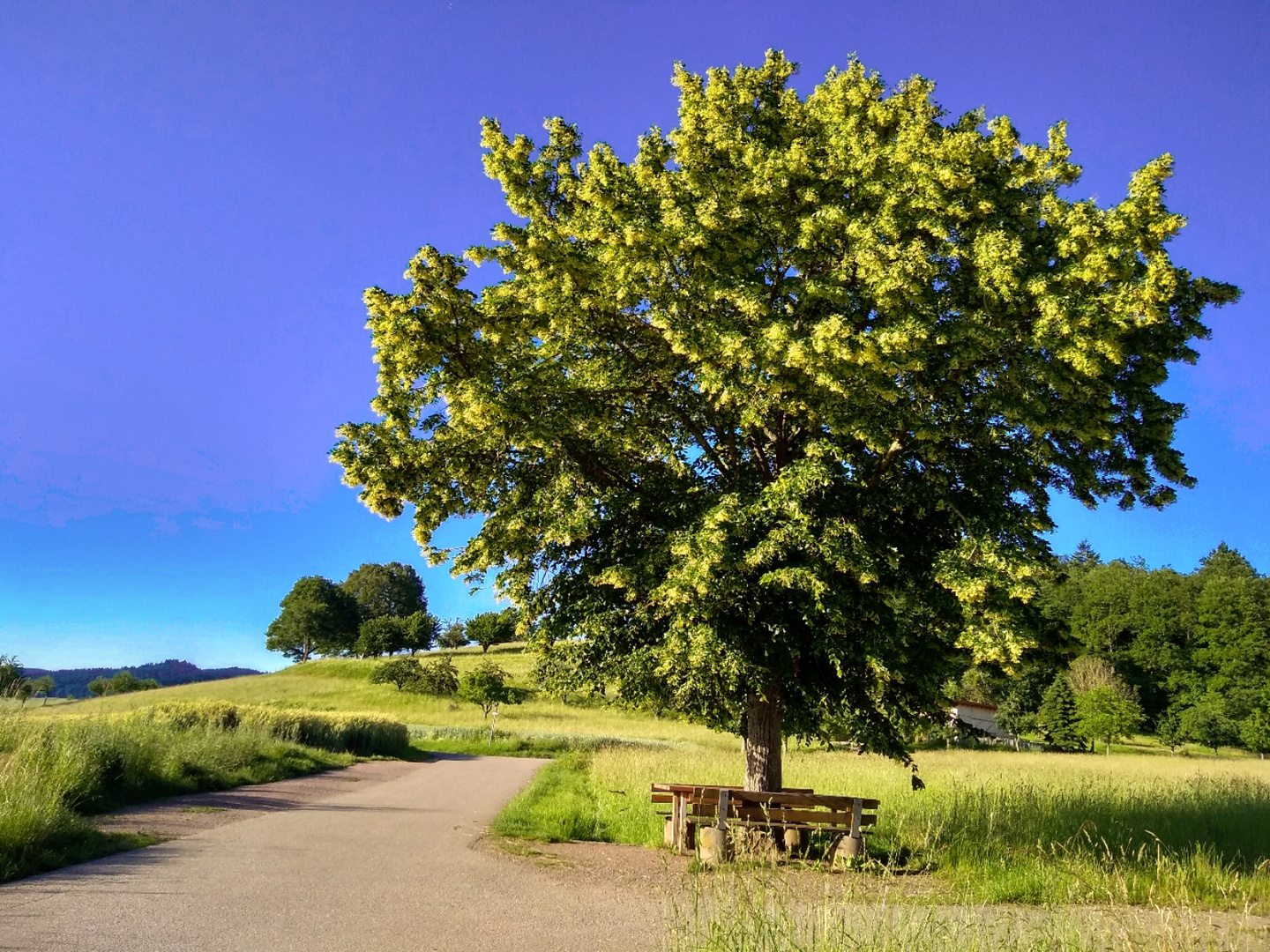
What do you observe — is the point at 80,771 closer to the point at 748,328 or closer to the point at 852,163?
the point at 748,328

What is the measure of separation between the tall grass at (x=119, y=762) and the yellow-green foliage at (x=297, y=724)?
65 mm

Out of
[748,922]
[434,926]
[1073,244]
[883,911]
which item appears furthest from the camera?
[1073,244]

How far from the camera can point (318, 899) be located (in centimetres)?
750

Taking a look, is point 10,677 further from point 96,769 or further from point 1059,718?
point 1059,718

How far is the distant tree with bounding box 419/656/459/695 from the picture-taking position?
6525 centimetres

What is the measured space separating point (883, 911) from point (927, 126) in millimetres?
11560

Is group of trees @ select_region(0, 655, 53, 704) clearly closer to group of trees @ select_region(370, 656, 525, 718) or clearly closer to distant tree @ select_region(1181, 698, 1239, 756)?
group of trees @ select_region(370, 656, 525, 718)

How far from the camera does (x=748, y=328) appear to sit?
11.1 meters

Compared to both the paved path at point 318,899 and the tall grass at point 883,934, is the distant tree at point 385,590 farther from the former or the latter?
the tall grass at point 883,934

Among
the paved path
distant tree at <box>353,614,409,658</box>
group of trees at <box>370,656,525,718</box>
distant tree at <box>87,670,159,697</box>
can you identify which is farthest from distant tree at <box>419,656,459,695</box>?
the paved path

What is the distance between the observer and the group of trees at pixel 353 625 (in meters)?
103

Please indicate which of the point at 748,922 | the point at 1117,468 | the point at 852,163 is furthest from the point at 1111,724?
the point at 748,922

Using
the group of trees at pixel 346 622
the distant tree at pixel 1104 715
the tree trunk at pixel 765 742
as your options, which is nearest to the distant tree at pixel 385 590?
the group of trees at pixel 346 622

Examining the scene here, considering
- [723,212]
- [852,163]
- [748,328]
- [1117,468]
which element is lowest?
[1117,468]
